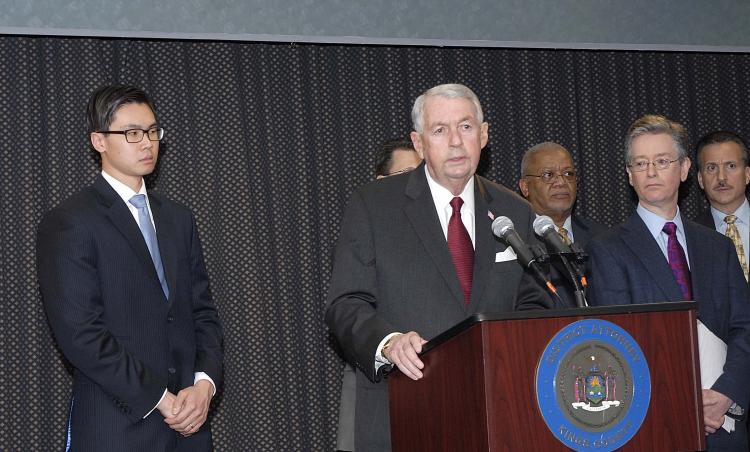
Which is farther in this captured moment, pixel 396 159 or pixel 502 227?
pixel 396 159

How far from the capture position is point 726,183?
4379 millimetres

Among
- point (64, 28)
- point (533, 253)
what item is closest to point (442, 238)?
point (533, 253)

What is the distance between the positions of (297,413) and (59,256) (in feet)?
6.81

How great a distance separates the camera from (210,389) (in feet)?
10.2

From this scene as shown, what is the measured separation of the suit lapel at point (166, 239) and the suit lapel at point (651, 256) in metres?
1.51

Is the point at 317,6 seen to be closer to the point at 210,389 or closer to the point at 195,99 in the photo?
the point at 195,99

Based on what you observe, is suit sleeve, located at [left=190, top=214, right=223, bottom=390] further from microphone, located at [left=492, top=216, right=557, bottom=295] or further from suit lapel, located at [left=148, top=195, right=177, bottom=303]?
microphone, located at [left=492, top=216, right=557, bottom=295]

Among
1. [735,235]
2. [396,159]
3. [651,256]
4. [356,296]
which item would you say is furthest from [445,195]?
[735,235]

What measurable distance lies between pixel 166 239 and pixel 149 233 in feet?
0.20

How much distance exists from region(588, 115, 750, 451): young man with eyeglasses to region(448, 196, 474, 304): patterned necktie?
0.74 metres

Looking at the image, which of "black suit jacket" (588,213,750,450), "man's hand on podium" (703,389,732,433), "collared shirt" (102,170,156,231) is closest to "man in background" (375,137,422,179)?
"black suit jacket" (588,213,750,450)

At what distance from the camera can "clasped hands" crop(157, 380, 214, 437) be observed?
2.93 metres

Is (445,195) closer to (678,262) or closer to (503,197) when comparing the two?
(503,197)

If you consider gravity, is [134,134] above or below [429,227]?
→ above
